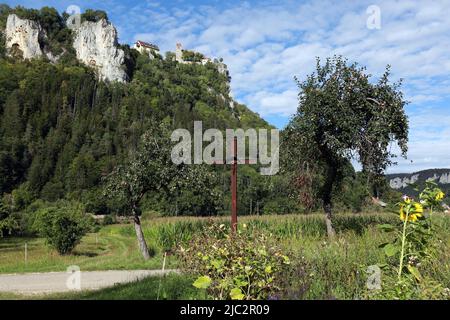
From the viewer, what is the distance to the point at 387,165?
1603 centimetres

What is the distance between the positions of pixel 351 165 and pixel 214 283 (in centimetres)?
1301

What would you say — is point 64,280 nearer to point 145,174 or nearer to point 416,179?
point 145,174

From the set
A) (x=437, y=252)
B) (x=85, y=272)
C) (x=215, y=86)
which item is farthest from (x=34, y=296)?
(x=215, y=86)

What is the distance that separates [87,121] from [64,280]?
116071mm

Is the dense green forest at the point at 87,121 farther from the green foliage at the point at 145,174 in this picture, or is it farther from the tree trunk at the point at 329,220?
the tree trunk at the point at 329,220

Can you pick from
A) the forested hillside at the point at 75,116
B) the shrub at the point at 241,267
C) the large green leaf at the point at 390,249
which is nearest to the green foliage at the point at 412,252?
the large green leaf at the point at 390,249

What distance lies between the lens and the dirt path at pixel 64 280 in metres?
11.2

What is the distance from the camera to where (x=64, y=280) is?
13.1 meters

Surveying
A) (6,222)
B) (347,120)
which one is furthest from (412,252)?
(6,222)

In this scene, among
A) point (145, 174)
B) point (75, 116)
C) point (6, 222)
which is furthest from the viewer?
point (75, 116)

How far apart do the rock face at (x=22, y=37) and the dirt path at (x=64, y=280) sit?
529 feet

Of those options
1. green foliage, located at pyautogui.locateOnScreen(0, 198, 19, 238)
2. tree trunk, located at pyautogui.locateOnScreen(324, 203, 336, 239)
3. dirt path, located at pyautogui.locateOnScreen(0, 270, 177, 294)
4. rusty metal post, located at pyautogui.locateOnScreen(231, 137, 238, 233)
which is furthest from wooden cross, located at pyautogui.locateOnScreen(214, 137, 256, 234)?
green foliage, located at pyautogui.locateOnScreen(0, 198, 19, 238)

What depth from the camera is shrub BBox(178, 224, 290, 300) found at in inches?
198

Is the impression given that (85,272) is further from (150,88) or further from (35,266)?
(150,88)
